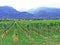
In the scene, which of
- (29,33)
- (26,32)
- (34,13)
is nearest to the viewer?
(29,33)

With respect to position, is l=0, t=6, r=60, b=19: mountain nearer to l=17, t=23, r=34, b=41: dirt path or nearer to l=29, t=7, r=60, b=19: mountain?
l=29, t=7, r=60, b=19: mountain

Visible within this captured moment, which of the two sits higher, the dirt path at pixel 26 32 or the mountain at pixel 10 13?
the mountain at pixel 10 13

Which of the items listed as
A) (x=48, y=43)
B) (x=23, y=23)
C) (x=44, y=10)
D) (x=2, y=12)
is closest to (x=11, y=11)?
(x=2, y=12)

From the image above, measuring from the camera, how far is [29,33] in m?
34.4

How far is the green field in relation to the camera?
31430mm

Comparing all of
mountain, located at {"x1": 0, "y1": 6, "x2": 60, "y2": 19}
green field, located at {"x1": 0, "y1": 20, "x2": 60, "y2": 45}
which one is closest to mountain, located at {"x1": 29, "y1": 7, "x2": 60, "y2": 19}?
mountain, located at {"x1": 0, "y1": 6, "x2": 60, "y2": 19}

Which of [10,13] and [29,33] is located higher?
[10,13]

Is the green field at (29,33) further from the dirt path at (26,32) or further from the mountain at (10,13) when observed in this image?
the mountain at (10,13)

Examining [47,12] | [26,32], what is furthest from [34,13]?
[26,32]

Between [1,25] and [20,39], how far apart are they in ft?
18.2

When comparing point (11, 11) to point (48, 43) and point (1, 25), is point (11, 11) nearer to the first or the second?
point (1, 25)

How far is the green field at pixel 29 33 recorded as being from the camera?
31430 mm

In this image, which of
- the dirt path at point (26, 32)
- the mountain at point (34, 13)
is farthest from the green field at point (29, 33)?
the mountain at point (34, 13)

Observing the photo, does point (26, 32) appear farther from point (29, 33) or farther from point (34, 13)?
point (34, 13)
